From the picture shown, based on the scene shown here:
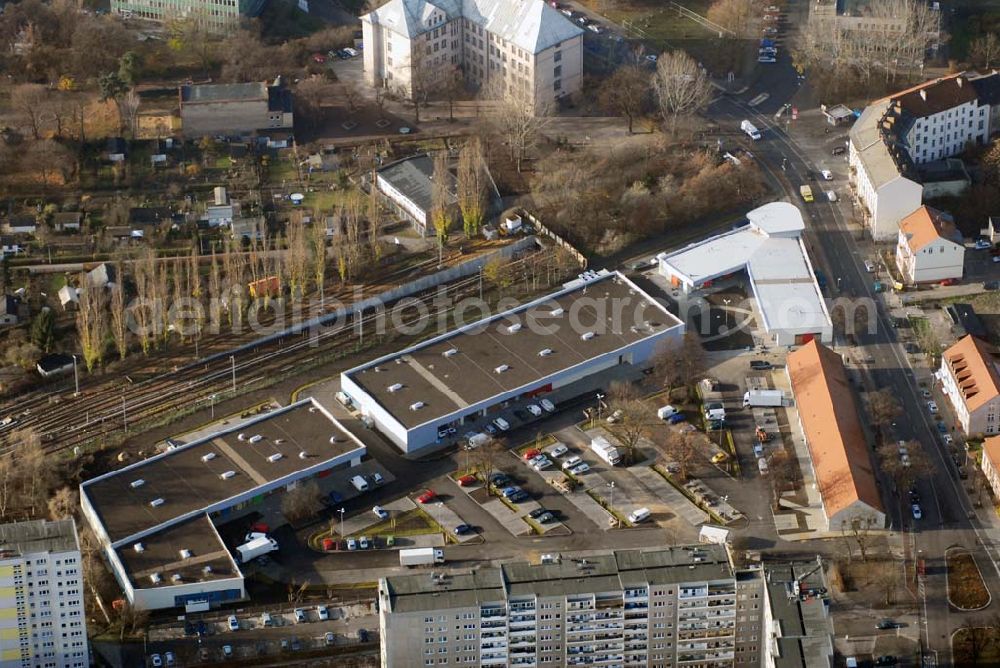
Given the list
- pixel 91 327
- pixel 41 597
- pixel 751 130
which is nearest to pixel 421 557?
pixel 41 597

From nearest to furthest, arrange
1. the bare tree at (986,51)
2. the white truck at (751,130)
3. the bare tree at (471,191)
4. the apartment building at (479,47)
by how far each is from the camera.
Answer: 1. the bare tree at (471,191)
2. the white truck at (751,130)
3. the apartment building at (479,47)
4. the bare tree at (986,51)

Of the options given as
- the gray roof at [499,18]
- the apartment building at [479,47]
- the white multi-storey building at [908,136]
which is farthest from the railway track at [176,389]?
the white multi-storey building at [908,136]

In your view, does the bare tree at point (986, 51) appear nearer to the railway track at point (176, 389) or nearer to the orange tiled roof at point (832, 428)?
the orange tiled roof at point (832, 428)

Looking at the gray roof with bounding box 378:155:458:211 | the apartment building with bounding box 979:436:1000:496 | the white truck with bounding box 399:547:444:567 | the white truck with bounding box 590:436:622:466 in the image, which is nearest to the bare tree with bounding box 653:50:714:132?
the gray roof with bounding box 378:155:458:211

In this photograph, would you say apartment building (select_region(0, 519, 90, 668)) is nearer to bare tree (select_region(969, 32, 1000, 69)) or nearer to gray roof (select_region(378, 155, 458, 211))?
gray roof (select_region(378, 155, 458, 211))

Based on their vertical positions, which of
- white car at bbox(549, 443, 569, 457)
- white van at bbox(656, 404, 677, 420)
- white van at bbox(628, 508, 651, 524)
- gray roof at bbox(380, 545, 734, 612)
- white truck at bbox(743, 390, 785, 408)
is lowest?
white van at bbox(628, 508, 651, 524)

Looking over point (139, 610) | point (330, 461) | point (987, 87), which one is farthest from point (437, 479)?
point (987, 87)

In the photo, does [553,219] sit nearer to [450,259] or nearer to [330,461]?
[450,259]
